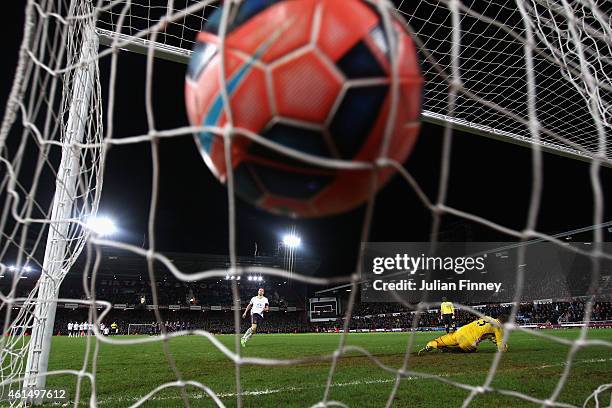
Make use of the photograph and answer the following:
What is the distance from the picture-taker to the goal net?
1.89 meters

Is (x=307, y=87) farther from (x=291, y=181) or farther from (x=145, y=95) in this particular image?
(x=145, y=95)

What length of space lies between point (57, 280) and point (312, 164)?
8.35 ft

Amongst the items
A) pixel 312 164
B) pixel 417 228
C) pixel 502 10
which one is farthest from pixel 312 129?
pixel 417 228

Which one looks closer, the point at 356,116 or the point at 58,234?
the point at 356,116

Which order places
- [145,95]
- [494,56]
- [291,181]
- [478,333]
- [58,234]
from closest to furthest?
[291,181] → [58,234] → [145,95] → [494,56] → [478,333]

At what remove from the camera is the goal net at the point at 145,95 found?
1.89 metres

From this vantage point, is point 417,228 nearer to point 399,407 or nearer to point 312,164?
point 399,407

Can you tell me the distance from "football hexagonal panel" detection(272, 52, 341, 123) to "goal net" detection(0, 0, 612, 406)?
5.4 inches

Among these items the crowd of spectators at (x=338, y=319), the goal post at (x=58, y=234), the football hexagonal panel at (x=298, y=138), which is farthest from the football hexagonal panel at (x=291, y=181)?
the crowd of spectators at (x=338, y=319)

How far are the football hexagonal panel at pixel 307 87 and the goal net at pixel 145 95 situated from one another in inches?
5.4

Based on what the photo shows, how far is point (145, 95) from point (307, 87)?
2.87 meters

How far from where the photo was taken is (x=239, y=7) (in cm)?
119

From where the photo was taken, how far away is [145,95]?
3551 mm

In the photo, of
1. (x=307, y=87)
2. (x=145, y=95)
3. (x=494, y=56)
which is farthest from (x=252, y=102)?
(x=494, y=56)
